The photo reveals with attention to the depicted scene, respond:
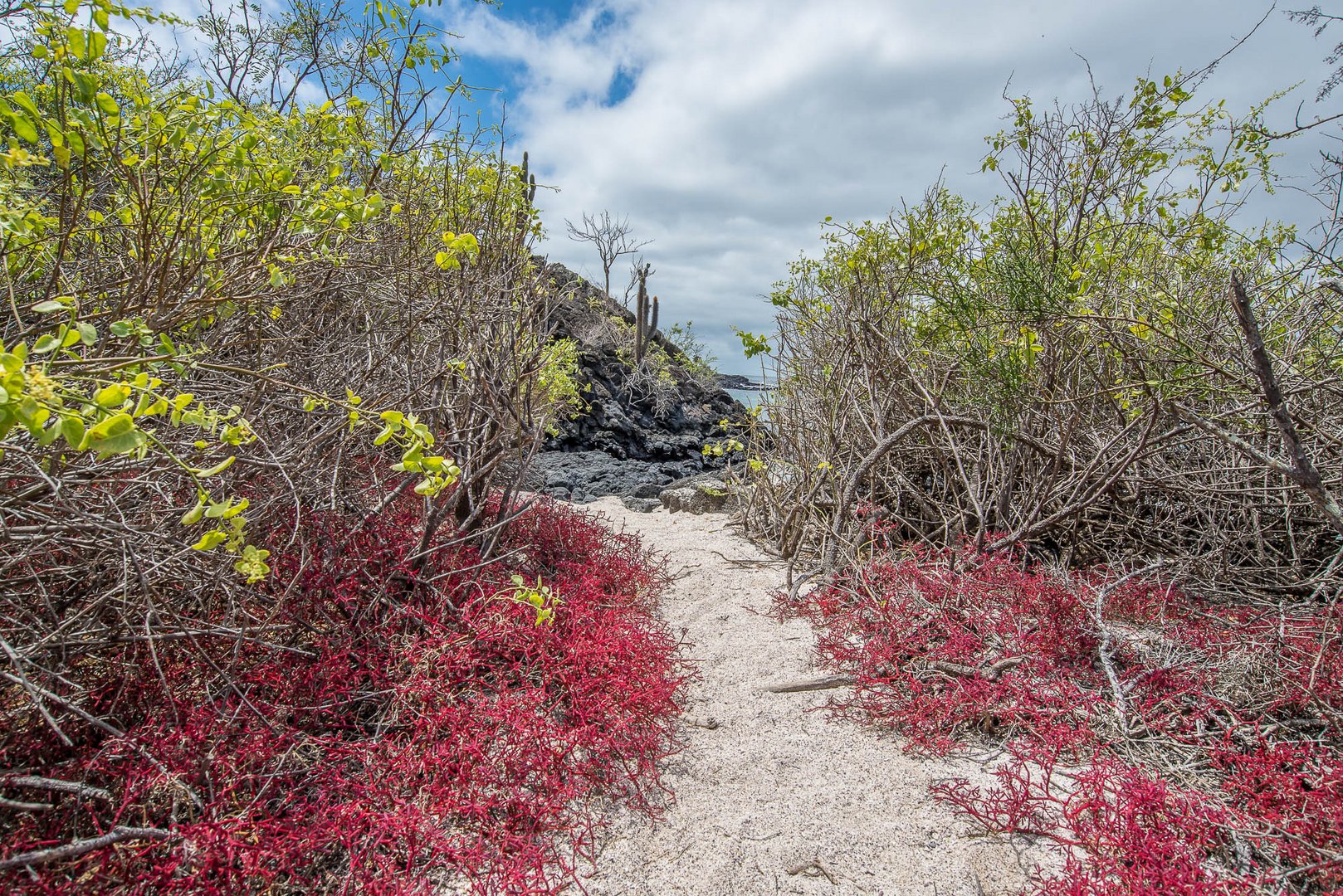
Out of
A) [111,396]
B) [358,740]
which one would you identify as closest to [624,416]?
[358,740]

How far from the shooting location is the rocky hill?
1204cm

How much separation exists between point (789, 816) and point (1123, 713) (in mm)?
1419

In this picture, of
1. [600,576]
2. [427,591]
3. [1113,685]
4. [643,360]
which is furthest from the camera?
[643,360]

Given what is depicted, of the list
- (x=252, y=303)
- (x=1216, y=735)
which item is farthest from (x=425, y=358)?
(x=1216, y=735)

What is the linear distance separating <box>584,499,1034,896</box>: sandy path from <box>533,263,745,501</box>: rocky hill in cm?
690

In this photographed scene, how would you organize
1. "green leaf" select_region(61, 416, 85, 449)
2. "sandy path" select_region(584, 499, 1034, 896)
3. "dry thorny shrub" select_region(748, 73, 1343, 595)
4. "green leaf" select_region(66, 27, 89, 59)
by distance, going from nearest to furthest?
"green leaf" select_region(61, 416, 85, 449)
"green leaf" select_region(66, 27, 89, 59)
"sandy path" select_region(584, 499, 1034, 896)
"dry thorny shrub" select_region(748, 73, 1343, 595)

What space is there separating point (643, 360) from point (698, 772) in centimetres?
1724

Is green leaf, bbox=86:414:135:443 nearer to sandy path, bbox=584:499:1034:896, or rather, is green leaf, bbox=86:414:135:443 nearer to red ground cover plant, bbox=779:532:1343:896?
sandy path, bbox=584:499:1034:896

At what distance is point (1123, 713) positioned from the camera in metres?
2.54

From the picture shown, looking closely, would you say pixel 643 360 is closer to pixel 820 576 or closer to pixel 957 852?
pixel 820 576

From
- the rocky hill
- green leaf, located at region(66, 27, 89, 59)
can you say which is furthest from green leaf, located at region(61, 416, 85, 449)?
the rocky hill

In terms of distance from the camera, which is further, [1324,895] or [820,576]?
[820,576]

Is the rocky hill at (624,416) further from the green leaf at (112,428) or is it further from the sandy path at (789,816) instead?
the green leaf at (112,428)

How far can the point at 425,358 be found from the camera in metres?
3.61
